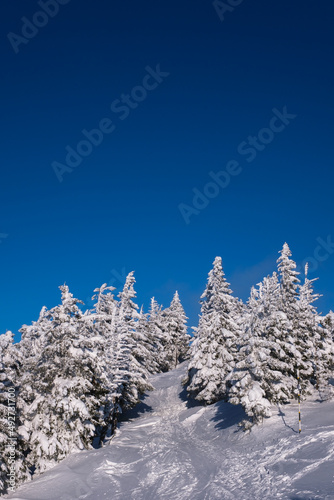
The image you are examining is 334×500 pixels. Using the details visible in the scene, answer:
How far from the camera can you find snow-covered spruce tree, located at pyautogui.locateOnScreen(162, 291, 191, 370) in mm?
69125

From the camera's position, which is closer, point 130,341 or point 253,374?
point 253,374

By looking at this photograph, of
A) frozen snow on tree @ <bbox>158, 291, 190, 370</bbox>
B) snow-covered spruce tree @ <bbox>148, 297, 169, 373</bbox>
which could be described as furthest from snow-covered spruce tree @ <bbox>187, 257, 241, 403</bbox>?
Answer: frozen snow on tree @ <bbox>158, 291, 190, 370</bbox>

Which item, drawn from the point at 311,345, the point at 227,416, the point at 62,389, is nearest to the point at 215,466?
the point at 62,389

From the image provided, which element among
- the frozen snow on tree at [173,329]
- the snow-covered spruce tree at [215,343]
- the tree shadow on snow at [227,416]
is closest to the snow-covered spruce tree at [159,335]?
the frozen snow on tree at [173,329]

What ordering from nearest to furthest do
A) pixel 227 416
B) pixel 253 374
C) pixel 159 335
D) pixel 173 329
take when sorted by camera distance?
pixel 253 374, pixel 227 416, pixel 159 335, pixel 173 329

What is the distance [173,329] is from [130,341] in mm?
34252

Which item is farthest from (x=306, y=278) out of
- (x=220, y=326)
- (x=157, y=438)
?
(x=157, y=438)

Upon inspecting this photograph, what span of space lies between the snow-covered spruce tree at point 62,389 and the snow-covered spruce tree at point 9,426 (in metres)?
0.74

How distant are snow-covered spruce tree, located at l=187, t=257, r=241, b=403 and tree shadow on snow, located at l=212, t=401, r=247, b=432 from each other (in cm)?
168

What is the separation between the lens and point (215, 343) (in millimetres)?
37438

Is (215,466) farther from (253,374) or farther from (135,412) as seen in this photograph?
(135,412)

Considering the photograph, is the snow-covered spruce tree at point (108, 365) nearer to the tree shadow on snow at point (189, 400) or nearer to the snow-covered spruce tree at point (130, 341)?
the snow-covered spruce tree at point (130, 341)

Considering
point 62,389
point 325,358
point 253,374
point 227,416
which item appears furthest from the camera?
point 325,358

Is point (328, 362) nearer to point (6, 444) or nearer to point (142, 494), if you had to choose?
point (142, 494)
